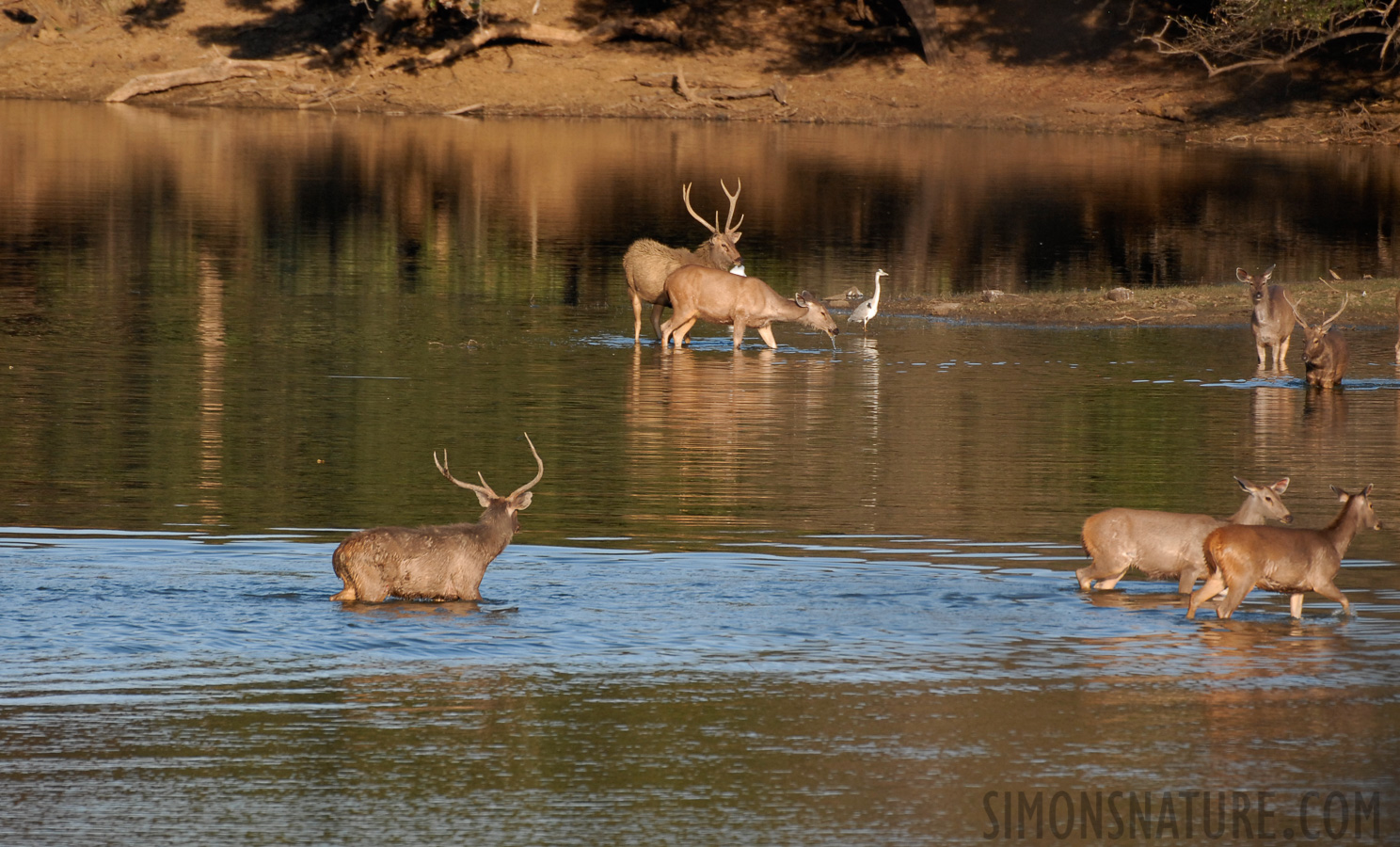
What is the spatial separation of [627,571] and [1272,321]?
11556 millimetres

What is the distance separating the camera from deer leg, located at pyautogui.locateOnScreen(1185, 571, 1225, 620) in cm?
1057

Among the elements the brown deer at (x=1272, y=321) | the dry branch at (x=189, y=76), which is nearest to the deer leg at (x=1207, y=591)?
the brown deer at (x=1272, y=321)

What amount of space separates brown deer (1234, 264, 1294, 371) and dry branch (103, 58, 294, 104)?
148 ft

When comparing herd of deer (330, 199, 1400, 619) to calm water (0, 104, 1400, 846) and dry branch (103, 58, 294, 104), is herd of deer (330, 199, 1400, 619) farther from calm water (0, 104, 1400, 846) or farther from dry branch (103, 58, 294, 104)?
dry branch (103, 58, 294, 104)

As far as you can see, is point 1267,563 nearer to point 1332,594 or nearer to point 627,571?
point 1332,594

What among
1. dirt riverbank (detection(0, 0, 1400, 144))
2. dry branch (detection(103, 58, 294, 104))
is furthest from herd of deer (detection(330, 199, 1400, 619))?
dry branch (detection(103, 58, 294, 104))

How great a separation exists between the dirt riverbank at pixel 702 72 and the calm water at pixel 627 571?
99.0 feet

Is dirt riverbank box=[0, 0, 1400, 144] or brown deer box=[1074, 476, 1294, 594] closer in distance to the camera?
brown deer box=[1074, 476, 1294, 594]

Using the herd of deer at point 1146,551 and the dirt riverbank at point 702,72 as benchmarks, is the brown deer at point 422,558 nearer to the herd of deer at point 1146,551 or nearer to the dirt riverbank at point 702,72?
the herd of deer at point 1146,551

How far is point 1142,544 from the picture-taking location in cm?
1124

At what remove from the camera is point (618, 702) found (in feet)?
29.9

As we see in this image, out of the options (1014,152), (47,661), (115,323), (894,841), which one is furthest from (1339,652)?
(1014,152)

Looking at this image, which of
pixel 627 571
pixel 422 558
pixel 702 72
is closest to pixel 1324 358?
pixel 627 571

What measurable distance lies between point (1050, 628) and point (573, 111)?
169 ft
